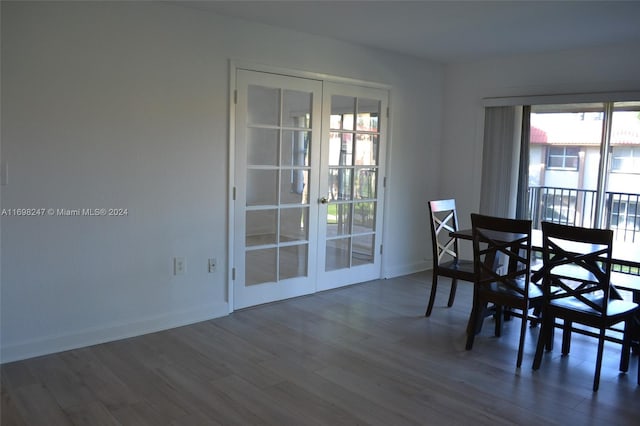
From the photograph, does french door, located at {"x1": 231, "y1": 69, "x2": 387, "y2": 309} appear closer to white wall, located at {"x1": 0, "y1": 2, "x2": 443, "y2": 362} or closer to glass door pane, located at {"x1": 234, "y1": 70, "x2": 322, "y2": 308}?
glass door pane, located at {"x1": 234, "y1": 70, "x2": 322, "y2": 308}

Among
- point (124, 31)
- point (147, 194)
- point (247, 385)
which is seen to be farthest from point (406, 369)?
point (124, 31)

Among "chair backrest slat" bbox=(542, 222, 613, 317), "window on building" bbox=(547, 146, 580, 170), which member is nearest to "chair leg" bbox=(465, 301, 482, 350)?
"chair backrest slat" bbox=(542, 222, 613, 317)

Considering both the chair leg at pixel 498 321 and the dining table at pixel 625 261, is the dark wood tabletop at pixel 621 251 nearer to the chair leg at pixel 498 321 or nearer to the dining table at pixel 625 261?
the dining table at pixel 625 261

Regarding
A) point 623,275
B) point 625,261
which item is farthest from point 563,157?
point 625,261

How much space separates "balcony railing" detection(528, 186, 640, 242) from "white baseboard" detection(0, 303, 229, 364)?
3580 mm

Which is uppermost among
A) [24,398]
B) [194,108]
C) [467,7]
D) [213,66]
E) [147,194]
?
[467,7]

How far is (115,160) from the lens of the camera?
350 cm

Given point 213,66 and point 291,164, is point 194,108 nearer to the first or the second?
point 213,66

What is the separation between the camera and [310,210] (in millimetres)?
4746

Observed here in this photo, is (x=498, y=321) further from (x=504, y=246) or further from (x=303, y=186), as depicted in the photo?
(x=303, y=186)

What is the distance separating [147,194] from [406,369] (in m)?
2.16

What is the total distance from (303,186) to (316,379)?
2.05 metres

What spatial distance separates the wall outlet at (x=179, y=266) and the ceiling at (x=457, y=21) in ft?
6.15

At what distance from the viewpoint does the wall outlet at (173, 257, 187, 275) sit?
390cm
